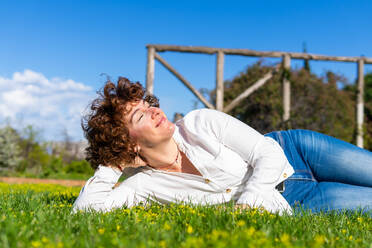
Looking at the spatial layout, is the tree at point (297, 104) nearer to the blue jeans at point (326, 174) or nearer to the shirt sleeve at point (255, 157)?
the blue jeans at point (326, 174)

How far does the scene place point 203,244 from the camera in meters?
1.62

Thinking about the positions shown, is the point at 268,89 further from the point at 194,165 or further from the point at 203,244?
the point at 203,244

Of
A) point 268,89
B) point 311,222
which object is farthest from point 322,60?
point 311,222

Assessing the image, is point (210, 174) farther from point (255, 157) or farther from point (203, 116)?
point (203, 116)

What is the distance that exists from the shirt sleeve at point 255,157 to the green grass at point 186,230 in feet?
0.98

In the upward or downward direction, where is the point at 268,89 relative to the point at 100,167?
upward

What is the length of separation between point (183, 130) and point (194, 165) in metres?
0.36

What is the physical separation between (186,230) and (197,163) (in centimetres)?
107

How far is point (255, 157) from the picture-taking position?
304cm

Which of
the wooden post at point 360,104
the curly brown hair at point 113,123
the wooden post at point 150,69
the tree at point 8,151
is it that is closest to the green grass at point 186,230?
the curly brown hair at point 113,123

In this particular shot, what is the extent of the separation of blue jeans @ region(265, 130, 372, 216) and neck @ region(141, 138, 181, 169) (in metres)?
1.12

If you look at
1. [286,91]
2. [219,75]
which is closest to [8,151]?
[219,75]

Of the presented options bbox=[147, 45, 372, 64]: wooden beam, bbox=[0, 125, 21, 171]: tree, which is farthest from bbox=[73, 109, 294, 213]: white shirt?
bbox=[0, 125, 21, 171]: tree

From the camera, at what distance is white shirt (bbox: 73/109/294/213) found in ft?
9.89
